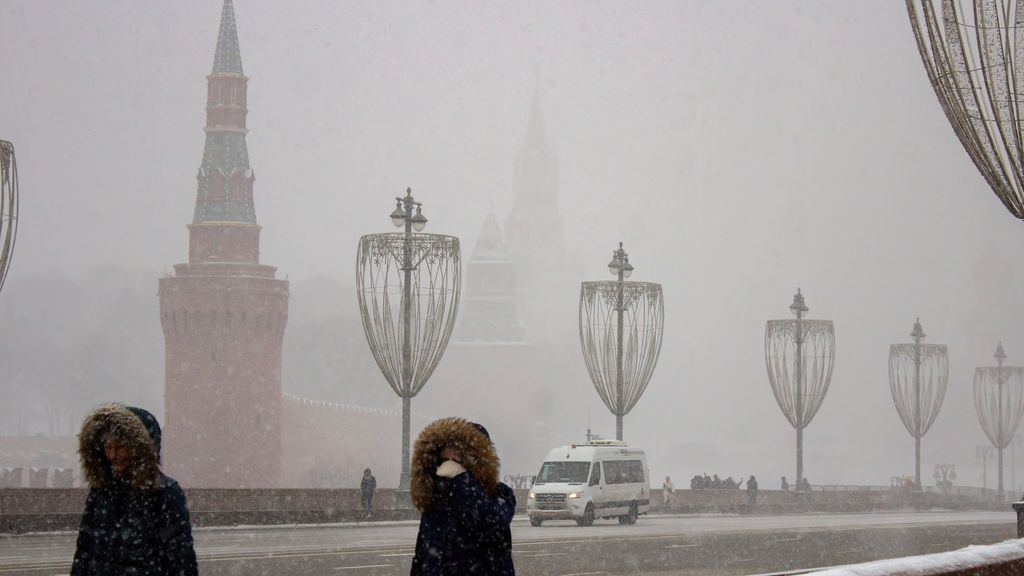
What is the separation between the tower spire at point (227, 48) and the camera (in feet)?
274

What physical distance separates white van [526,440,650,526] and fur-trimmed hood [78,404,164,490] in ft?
88.3

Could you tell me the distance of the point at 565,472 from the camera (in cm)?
3328

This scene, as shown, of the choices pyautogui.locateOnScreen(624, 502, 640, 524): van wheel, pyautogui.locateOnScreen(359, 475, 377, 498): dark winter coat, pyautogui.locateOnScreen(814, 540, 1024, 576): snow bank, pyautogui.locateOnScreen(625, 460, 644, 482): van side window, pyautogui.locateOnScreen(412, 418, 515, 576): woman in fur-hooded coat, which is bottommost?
pyautogui.locateOnScreen(624, 502, 640, 524): van wheel

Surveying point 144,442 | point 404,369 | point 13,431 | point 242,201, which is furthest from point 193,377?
point 144,442

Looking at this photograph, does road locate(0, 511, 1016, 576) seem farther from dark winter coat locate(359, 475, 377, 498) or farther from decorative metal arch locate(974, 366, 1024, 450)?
decorative metal arch locate(974, 366, 1024, 450)

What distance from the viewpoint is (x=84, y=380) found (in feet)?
378

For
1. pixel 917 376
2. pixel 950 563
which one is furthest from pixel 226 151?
pixel 950 563

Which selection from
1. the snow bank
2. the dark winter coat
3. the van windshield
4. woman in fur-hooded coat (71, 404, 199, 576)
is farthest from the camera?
the dark winter coat

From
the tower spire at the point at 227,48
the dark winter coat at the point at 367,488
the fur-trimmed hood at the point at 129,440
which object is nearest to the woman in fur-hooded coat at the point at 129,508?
the fur-trimmed hood at the point at 129,440

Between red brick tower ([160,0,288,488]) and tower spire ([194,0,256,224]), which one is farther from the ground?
tower spire ([194,0,256,224])

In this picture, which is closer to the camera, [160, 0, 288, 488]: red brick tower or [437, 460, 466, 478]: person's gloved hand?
[437, 460, 466, 478]: person's gloved hand

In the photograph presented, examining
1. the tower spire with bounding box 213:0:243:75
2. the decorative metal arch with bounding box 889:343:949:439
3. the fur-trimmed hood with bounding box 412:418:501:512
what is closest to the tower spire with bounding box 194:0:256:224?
the tower spire with bounding box 213:0:243:75

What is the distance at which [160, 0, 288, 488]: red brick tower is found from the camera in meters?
76.4

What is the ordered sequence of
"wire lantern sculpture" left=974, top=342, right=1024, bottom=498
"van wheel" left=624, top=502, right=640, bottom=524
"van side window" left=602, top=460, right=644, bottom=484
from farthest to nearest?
"wire lantern sculpture" left=974, top=342, right=1024, bottom=498
"van wheel" left=624, top=502, right=640, bottom=524
"van side window" left=602, top=460, right=644, bottom=484
